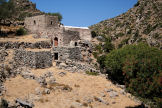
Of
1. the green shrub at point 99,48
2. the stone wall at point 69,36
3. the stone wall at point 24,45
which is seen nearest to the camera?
the stone wall at point 24,45

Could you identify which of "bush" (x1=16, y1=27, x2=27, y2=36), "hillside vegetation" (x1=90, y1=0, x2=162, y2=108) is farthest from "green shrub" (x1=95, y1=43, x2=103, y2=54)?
"bush" (x1=16, y1=27, x2=27, y2=36)

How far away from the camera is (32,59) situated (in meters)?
21.8

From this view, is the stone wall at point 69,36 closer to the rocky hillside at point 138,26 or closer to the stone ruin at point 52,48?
the stone ruin at point 52,48

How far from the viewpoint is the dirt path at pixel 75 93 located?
15645 millimetres

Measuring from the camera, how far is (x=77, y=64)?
888 inches

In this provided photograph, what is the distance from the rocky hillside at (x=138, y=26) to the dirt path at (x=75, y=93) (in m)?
20.2

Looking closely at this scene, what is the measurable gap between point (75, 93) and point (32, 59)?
23.8 ft

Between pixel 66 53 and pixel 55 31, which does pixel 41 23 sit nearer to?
pixel 55 31

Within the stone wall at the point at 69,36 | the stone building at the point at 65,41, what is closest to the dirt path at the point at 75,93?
the stone building at the point at 65,41

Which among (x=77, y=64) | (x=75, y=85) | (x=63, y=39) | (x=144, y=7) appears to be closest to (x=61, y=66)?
(x=77, y=64)

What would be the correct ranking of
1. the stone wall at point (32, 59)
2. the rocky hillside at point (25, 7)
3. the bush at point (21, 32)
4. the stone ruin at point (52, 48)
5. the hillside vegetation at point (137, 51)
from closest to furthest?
the hillside vegetation at point (137, 51)
the stone wall at point (32, 59)
the stone ruin at point (52, 48)
the bush at point (21, 32)
the rocky hillside at point (25, 7)

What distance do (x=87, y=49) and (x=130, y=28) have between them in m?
27.9

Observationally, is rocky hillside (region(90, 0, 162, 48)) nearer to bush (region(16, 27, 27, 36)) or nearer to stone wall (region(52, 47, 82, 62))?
stone wall (region(52, 47, 82, 62))

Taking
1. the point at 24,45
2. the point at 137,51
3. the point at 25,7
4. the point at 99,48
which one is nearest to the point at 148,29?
the point at 99,48
